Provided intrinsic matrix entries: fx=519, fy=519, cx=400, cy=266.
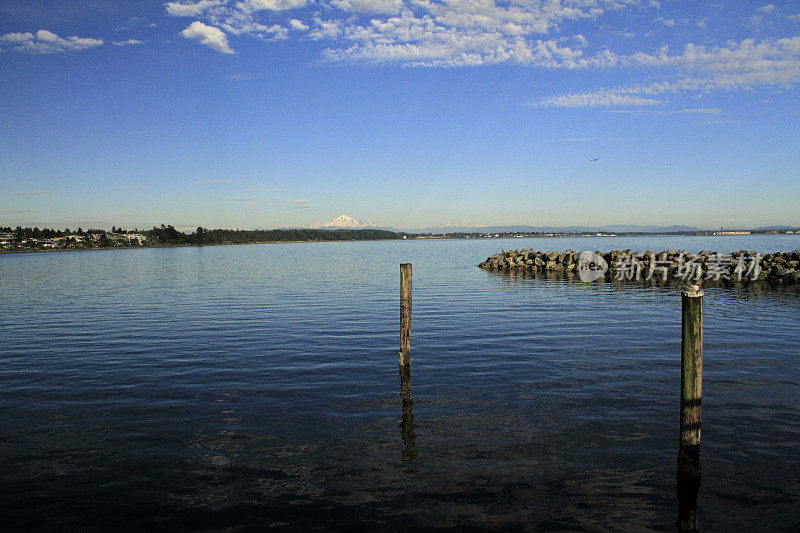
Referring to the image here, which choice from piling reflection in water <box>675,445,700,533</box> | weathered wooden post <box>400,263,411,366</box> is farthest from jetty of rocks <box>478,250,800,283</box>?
piling reflection in water <box>675,445,700,533</box>

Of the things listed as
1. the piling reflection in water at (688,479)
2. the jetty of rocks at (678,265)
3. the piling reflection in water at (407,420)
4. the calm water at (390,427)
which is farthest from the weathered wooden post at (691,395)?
the jetty of rocks at (678,265)

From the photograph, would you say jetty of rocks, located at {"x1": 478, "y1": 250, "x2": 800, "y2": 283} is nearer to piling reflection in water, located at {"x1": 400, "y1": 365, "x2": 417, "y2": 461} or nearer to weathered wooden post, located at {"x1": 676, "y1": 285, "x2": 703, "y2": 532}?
piling reflection in water, located at {"x1": 400, "y1": 365, "x2": 417, "y2": 461}

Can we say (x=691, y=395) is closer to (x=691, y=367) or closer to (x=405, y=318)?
(x=691, y=367)

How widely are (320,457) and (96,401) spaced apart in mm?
6747

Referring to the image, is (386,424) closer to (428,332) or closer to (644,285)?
(428,332)

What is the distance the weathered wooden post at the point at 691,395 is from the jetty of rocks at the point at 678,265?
37.1 metres

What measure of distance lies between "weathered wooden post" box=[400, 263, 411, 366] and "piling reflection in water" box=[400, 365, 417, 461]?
0.30m

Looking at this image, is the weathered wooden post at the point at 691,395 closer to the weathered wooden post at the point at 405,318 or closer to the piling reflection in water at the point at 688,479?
the piling reflection in water at the point at 688,479

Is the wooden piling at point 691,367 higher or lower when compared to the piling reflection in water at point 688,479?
higher

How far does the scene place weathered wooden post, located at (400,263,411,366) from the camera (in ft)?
47.8

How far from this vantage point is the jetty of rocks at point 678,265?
39.8 meters

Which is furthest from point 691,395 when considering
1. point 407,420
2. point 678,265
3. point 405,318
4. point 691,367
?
point 678,265

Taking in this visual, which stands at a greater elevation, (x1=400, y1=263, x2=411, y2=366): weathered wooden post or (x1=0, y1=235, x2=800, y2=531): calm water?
(x1=400, y1=263, x2=411, y2=366): weathered wooden post

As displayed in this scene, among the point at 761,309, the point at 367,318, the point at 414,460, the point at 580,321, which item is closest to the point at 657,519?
the point at 414,460
